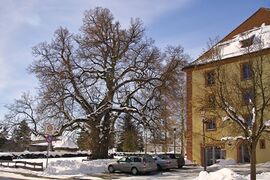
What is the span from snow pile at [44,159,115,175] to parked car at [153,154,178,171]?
4.68 m

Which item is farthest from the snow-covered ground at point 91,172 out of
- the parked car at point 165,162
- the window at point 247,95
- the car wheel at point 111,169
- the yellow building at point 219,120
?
the window at point 247,95

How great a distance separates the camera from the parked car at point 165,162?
3503 cm

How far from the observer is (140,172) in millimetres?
31297

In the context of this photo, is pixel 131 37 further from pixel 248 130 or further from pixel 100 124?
pixel 248 130

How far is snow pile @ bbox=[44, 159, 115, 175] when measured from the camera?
1280 inches

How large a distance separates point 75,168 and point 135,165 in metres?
5.57

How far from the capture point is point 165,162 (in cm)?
3534

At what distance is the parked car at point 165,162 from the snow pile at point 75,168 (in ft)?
15.4

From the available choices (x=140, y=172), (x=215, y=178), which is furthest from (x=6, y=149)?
(x=215, y=178)

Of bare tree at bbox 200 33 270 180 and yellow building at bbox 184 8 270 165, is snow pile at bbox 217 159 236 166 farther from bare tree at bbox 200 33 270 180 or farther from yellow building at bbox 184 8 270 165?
bare tree at bbox 200 33 270 180

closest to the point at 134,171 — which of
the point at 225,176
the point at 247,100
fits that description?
the point at 225,176

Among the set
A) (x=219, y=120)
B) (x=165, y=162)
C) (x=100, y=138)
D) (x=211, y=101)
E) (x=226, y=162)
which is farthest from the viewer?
(x=100, y=138)

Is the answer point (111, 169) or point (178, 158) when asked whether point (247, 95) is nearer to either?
point (111, 169)

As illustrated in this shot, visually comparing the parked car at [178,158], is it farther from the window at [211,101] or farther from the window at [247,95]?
the window at [247,95]
